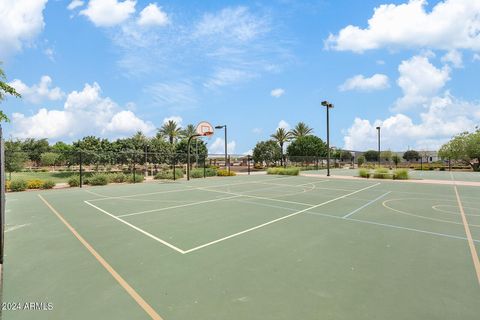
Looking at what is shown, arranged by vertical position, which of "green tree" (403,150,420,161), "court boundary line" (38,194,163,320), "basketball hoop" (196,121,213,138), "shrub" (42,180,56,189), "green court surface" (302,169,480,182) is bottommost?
"court boundary line" (38,194,163,320)

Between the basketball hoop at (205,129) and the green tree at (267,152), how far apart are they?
27.7 metres

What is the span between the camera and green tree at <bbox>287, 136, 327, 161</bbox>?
2168 inches

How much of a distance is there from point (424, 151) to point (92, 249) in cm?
10906

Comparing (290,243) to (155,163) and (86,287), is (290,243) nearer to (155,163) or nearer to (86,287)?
(86,287)

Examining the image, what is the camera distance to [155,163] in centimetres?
4306

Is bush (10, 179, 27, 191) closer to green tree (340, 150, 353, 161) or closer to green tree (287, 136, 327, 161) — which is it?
green tree (287, 136, 327, 161)

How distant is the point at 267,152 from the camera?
181ft

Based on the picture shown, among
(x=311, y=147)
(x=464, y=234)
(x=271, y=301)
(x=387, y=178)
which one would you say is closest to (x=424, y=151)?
(x=311, y=147)

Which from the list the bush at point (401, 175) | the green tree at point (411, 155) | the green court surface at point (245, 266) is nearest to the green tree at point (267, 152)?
the bush at point (401, 175)

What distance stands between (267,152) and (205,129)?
1115 inches

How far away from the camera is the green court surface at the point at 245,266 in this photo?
3498 mm

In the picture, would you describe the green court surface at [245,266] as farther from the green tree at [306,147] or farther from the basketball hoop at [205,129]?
the green tree at [306,147]

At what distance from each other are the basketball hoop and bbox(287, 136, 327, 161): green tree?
3080 cm

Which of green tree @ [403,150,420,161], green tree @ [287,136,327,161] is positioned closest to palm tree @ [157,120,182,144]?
green tree @ [287,136,327,161]
